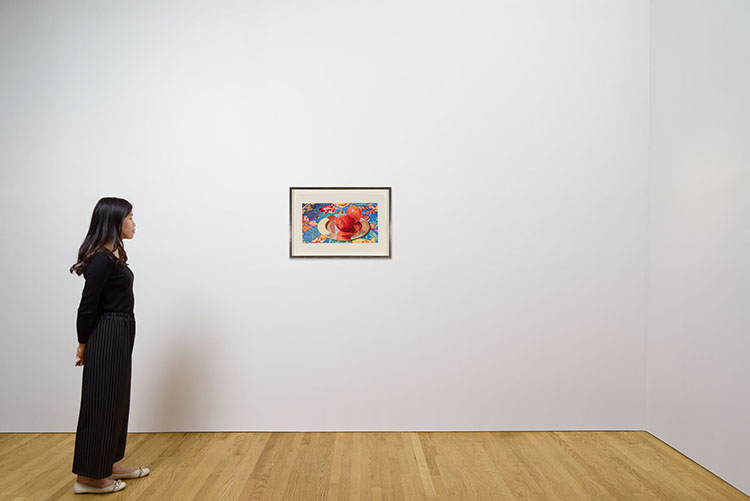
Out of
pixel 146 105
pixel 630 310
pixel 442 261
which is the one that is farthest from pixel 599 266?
pixel 146 105

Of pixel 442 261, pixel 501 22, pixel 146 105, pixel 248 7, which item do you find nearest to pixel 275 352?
pixel 442 261

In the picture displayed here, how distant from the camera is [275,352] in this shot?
3857 mm

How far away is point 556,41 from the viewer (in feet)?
12.7

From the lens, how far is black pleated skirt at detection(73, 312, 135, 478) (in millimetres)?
2818

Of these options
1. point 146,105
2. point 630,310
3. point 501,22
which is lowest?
point 630,310

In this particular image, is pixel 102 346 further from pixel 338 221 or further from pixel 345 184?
pixel 345 184

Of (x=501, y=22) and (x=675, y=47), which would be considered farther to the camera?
(x=501, y=22)

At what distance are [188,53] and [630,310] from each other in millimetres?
3674

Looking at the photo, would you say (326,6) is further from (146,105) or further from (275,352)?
(275,352)

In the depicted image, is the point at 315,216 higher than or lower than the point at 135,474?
higher

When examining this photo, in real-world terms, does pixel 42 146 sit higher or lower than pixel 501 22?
lower

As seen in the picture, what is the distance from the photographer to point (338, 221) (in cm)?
385

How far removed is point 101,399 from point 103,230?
89cm

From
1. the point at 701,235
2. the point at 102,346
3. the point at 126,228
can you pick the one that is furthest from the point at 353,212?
the point at 701,235
